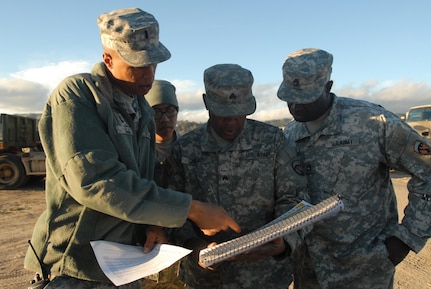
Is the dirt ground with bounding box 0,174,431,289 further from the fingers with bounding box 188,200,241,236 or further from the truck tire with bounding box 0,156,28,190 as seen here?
the fingers with bounding box 188,200,241,236

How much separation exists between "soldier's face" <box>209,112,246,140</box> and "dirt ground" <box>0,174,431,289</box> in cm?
356

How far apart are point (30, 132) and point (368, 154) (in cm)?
1344

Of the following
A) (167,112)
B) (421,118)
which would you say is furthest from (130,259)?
(421,118)

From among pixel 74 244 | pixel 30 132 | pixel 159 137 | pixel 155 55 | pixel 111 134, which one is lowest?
pixel 30 132

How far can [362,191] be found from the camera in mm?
2445

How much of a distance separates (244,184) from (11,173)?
1239 cm

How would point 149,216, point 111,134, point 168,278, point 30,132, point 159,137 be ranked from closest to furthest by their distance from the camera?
point 149,216, point 111,134, point 168,278, point 159,137, point 30,132

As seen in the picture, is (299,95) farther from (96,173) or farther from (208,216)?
(96,173)

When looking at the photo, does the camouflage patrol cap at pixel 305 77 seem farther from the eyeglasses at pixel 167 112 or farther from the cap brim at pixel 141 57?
the eyeglasses at pixel 167 112

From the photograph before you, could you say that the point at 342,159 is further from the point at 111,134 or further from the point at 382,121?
the point at 111,134

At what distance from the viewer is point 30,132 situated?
13.7m

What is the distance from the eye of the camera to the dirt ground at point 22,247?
4941 mm

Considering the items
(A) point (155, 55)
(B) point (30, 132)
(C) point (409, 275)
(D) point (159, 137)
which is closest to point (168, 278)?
(D) point (159, 137)

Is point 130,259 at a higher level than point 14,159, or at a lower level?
higher
